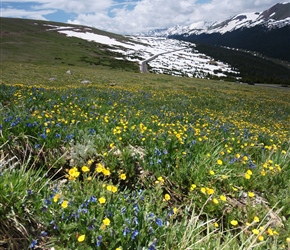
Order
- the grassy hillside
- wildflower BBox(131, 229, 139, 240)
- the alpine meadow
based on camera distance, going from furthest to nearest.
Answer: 1. the grassy hillside
2. the alpine meadow
3. wildflower BBox(131, 229, 139, 240)

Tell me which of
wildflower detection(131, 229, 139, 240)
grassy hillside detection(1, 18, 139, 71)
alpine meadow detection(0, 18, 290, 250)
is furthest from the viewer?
grassy hillside detection(1, 18, 139, 71)

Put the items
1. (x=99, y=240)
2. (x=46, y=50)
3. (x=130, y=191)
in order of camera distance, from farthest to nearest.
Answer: (x=46, y=50), (x=130, y=191), (x=99, y=240)

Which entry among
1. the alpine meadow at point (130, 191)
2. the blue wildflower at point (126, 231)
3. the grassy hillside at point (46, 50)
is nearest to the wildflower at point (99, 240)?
the alpine meadow at point (130, 191)

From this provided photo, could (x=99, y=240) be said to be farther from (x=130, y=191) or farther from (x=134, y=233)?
(x=130, y=191)

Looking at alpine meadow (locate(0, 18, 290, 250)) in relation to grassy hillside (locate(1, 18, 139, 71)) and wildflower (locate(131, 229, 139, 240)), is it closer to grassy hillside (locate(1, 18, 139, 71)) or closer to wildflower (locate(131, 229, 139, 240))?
wildflower (locate(131, 229, 139, 240))

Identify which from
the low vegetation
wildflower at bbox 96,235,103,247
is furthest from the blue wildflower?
wildflower at bbox 96,235,103,247

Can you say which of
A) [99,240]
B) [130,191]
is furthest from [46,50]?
[99,240]

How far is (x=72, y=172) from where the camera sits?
11.5ft

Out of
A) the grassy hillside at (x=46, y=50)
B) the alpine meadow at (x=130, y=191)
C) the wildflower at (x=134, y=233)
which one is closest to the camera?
the wildflower at (x=134, y=233)

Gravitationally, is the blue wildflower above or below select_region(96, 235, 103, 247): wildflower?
above

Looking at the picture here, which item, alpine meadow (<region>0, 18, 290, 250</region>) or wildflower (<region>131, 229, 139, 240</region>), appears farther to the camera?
alpine meadow (<region>0, 18, 290, 250</region>)

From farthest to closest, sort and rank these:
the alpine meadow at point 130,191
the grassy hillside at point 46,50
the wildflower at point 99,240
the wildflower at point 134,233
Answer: the grassy hillside at point 46,50 → the alpine meadow at point 130,191 → the wildflower at point 134,233 → the wildflower at point 99,240

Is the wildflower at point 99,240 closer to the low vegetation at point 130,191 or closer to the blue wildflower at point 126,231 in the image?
the low vegetation at point 130,191

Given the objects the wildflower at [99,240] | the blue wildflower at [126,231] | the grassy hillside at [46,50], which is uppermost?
the grassy hillside at [46,50]
